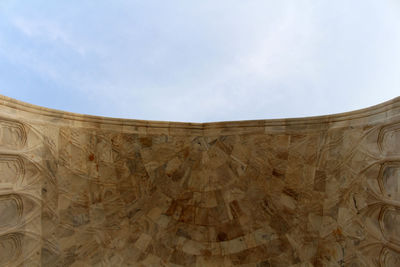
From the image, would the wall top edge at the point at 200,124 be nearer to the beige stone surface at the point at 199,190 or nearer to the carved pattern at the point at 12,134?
the beige stone surface at the point at 199,190

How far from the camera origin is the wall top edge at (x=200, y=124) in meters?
7.88

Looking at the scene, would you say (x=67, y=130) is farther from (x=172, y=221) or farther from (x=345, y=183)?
(x=345, y=183)

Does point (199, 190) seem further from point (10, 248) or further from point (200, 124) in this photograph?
point (10, 248)

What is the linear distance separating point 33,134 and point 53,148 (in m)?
0.78

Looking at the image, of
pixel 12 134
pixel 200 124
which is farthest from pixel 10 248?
pixel 200 124

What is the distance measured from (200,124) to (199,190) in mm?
2873

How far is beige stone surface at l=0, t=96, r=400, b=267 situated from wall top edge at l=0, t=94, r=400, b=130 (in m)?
0.04

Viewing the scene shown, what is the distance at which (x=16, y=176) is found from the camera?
26.5 feet

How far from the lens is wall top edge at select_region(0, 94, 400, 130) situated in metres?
7.88

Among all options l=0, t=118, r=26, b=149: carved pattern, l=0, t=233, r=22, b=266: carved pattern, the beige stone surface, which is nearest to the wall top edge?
the beige stone surface

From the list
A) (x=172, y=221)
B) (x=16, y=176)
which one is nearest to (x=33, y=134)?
(x=16, y=176)

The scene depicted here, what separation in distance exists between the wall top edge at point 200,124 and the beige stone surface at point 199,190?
1.5 inches

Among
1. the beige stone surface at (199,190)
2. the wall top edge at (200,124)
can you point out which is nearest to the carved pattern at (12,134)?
the beige stone surface at (199,190)

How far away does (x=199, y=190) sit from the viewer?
10.6 metres
